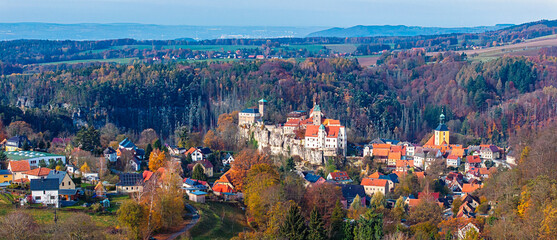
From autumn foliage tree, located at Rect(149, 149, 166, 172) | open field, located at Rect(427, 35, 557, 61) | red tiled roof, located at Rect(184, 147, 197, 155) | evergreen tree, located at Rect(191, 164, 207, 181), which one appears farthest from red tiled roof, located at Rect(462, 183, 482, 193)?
open field, located at Rect(427, 35, 557, 61)

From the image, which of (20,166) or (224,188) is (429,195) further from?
(20,166)

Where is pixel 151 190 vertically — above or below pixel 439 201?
above

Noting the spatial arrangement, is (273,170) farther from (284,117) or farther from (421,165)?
(284,117)

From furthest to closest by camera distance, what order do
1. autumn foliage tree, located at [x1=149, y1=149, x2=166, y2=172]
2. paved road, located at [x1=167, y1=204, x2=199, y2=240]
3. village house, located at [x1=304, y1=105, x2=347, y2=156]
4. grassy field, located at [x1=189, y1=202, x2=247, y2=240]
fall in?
village house, located at [x1=304, y1=105, x2=347, y2=156] < autumn foliage tree, located at [x1=149, y1=149, x2=166, y2=172] < grassy field, located at [x1=189, y1=202, x2=247, y2=240] < paved road, located at [x1=167, y1=204, x2=199, y2=240]

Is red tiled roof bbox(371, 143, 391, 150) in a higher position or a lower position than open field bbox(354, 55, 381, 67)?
lower

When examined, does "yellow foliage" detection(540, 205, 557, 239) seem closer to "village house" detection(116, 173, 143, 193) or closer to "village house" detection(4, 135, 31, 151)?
"village house" detection(116, 173, 143, 193)

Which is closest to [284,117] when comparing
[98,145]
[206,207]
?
[98,145]
